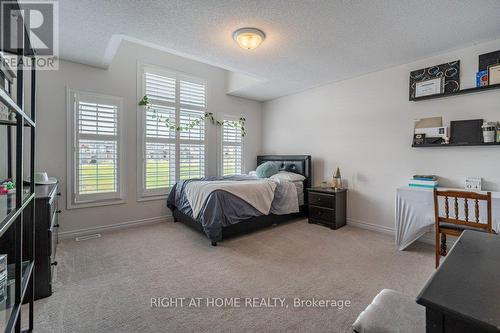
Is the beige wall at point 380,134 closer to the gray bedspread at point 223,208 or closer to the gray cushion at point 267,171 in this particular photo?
the gray cushion at point 267,171

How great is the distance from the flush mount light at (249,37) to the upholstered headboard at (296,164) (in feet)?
8.16

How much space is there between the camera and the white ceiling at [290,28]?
6.88 ft

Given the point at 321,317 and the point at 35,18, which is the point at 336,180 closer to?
the point at 321,317

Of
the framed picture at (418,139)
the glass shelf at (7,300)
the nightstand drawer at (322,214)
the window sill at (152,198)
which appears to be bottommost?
the nightstand drawer at (322,214)

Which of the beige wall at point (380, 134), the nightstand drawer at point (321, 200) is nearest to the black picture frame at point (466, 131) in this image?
the beige wall at point (380, 134)

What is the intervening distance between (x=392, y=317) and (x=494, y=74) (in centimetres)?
324

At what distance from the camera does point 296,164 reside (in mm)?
4652

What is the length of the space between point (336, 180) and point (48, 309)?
3864 mm

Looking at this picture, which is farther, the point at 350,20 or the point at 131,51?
the point at 131,51

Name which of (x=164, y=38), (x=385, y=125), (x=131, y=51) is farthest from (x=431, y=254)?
(x=131, y=51)

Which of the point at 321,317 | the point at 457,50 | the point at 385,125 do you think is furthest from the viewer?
the point at 385,125

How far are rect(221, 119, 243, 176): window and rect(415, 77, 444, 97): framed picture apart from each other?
3309mm

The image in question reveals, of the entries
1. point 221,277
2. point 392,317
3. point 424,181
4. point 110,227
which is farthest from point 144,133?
point 424,181

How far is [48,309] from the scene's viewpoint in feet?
5.77
